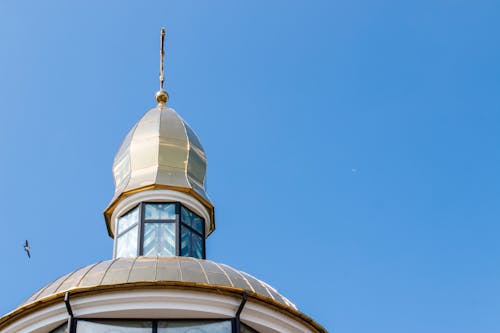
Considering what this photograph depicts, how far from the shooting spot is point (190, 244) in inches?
734

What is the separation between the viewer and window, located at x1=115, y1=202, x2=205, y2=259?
718 inches

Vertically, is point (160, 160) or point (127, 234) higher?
point (160, 160)

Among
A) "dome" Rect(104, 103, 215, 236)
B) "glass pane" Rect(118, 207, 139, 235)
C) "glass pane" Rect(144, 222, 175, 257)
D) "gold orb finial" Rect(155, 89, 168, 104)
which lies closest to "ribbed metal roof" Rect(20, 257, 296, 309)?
"glass pane" Rect(144, 222, 175, 257)

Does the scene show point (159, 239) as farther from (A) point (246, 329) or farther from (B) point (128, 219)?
(A) point (246, 329)

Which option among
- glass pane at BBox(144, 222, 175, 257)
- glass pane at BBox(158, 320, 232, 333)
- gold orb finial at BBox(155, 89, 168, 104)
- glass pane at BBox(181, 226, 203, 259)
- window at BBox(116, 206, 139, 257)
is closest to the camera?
glass pane at BBox(158, 320, 232, 333)

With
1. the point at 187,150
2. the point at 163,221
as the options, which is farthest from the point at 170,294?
the point at 187,150

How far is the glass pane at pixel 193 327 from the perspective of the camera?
14617mm

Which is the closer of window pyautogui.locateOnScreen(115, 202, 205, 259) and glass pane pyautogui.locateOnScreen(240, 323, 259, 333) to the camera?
glass pane pyautogui.locateOnScreen(240, 323, 259, 333)

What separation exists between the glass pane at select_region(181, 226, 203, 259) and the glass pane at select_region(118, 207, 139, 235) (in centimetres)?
90

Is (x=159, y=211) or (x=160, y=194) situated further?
(x=160, y=194)

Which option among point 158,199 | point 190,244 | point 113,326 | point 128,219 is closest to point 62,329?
point 113,326

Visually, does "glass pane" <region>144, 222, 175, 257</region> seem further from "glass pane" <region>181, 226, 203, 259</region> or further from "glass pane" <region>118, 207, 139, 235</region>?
"glass pane" <region>118, 207, 139, 235</region>

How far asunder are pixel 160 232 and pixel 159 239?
17 centimetres

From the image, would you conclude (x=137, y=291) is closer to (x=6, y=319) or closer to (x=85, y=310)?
(x=85, y=310)
